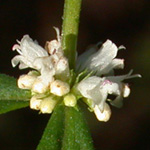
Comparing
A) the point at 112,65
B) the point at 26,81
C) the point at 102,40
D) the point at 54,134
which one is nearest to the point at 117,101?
the point at 112,65

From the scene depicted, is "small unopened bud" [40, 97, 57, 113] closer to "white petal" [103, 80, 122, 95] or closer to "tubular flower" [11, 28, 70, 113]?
"tubular flower" [11, 28, 70, 113]

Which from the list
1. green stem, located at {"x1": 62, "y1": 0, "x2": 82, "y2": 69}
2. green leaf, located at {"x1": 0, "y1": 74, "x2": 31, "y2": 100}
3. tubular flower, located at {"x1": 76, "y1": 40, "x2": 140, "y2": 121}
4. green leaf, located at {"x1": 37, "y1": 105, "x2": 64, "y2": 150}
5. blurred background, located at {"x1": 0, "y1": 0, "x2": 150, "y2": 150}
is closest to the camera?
green leaf, located at {"x1": 37, "y1": 105, "x2": 64, "y2": 150}

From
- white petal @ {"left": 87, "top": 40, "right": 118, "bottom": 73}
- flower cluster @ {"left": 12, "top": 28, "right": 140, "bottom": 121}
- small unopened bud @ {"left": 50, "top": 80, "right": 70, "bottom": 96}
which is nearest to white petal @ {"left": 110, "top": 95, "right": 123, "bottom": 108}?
flower cluster @ {"left": 12, "top": 28, "right": 140, "bottom": 121}

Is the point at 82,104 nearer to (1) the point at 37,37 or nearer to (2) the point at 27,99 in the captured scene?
(2) the point at 27,99

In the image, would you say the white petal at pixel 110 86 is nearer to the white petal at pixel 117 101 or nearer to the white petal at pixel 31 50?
the white petal at pixel 117 101

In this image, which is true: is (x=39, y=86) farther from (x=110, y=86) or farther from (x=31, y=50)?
(x=110, y=86)
